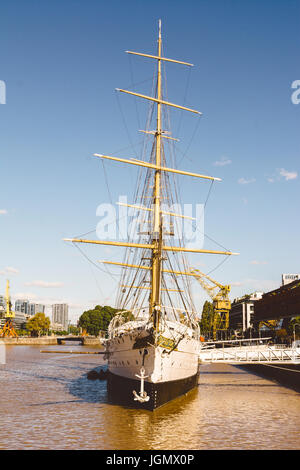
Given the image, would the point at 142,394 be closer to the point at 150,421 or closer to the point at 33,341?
the point at 150,421

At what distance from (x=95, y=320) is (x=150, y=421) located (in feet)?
531

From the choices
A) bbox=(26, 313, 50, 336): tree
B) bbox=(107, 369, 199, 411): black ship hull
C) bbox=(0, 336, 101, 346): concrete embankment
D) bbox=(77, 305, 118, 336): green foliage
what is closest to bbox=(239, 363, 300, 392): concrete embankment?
bbox=(107, 369, 199, 411): black ship hull

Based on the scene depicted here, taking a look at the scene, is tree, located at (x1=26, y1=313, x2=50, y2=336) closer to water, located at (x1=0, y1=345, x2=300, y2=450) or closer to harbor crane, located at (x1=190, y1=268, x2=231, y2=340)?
harbor crane, located at (x1=190, y1=268, x2=231, y2=340)

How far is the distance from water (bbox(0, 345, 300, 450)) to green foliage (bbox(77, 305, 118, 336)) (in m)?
144

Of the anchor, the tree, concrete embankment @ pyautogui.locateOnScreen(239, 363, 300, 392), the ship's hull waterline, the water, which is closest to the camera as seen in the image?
the water

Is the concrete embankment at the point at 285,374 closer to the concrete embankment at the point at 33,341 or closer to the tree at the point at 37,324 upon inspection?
the concrete embankment at the point at 33,341

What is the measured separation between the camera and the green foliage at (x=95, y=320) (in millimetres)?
180750

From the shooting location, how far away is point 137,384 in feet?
88.2

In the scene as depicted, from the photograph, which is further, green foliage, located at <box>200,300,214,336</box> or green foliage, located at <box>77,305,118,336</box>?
green foliage, located at <box>77,305,118,336</box>

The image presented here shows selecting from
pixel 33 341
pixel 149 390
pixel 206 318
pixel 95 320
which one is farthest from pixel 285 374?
pixel 95 320

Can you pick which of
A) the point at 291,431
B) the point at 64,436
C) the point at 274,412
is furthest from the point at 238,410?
the point at 64,436

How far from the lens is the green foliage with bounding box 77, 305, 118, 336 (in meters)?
181

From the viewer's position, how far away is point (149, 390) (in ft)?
83.0

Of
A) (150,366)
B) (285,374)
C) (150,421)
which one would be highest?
(150,366)
